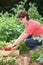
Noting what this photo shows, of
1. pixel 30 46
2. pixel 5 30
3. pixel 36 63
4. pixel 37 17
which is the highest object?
pixel 37 17

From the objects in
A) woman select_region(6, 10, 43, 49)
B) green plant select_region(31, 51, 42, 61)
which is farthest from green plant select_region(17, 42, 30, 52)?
green plant select_region(31, 51, 42, 61)

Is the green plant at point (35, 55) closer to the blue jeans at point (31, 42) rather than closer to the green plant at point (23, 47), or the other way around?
the blue jeans at point (31, 42)

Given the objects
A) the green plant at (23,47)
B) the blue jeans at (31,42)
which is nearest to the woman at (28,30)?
the blue jeans at (31,42)

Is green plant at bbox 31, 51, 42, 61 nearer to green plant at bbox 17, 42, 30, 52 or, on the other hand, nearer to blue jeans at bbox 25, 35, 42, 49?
blue jeans at bbox 25, 35, 42, 49

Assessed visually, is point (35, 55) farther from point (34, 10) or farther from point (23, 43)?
point (34, 10)

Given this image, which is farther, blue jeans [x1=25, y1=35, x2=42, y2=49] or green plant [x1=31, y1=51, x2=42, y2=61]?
blue jeans [x1=25, y1=35, x2=42, y2=49]

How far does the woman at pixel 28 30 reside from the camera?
6.88 m

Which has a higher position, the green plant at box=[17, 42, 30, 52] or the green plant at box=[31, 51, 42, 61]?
the green plant at box=[17, 42, 30, 52]

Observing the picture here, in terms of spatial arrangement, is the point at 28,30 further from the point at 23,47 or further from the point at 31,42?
the point at 23,47

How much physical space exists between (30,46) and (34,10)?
496cm

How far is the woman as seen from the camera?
6.88 m

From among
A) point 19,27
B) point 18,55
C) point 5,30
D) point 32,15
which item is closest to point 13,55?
point 18,55

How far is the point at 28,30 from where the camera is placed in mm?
7008

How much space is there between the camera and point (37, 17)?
39.4 ft
